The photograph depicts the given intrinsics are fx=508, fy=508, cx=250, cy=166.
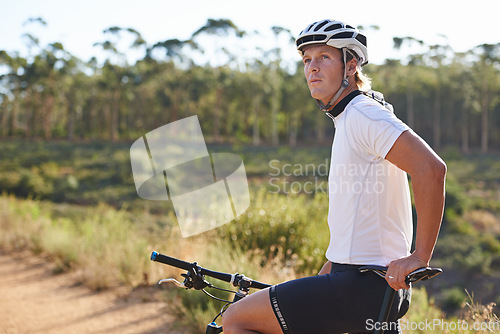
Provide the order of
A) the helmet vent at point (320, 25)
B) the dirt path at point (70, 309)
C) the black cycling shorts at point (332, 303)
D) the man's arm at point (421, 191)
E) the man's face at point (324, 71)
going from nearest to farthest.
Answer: the man's arm at point (421, 191) → the black cycling shorts at point (332, 303) → the man's face at point (324, 71) → the helmet vent at point (320, 25) → the dirt path at point (70, 309)

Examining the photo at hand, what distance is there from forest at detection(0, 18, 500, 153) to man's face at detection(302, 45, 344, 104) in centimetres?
4932

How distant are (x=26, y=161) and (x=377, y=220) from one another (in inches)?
1585

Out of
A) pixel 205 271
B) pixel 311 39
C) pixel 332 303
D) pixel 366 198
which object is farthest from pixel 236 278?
pixel 311 39

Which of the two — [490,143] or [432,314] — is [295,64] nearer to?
[490,143]

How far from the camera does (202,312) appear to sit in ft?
17.1

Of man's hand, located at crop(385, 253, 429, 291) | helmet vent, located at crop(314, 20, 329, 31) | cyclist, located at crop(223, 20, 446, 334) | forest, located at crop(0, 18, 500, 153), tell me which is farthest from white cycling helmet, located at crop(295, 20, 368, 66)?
forest, located at crop(0, 18, 500, 153)

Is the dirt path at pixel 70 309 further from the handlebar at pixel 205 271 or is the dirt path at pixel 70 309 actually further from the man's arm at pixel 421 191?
the man's arm at pixel 421 191

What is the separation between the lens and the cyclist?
1.69 metres

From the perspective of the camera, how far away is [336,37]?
2098mm

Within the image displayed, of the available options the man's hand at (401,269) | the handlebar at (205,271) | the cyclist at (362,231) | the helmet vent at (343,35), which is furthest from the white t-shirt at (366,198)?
the handlebar at (205,271)

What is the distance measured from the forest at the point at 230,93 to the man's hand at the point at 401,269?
49.8 meters

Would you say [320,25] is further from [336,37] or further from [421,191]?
[421,191]

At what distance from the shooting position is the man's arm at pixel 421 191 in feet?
5.48

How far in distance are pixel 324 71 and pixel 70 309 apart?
5.34m
